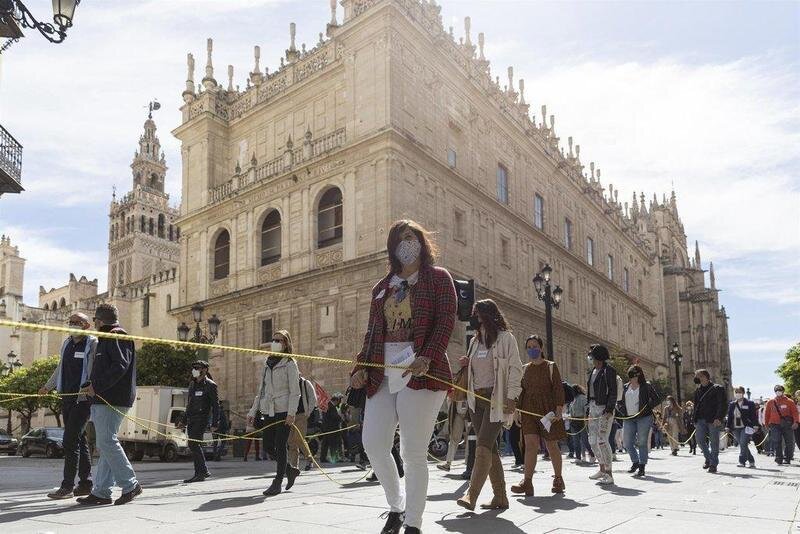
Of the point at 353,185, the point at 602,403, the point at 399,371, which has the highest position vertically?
the point at 353,185

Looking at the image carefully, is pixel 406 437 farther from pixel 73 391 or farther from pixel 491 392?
pixel 73 391

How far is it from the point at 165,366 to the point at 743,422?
23898 millimetres

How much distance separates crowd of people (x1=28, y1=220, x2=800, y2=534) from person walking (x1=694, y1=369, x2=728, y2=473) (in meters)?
0.02

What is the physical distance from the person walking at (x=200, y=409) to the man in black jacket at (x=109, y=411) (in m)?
3.45

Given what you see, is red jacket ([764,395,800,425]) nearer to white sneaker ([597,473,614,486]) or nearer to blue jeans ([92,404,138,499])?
white sneaker ([597,473,614,486])

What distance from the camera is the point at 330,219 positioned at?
2770 centimetres

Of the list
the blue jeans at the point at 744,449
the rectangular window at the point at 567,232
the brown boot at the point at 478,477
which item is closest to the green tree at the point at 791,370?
the rectangular window at the point at 567,232

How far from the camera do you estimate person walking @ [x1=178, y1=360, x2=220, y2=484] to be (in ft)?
33.7

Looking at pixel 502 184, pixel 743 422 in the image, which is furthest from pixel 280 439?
pixel 502 184

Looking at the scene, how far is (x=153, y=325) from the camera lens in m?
50.2

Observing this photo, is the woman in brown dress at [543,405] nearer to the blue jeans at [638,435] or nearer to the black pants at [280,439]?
the black pants at [280,439]

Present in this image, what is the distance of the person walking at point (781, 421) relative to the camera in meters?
15.3

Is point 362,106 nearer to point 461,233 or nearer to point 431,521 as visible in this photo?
point 461,233

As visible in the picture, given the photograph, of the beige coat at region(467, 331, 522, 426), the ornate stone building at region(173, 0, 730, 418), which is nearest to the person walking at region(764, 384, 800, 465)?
the beige coat at region(467, 331, 522, 426)
